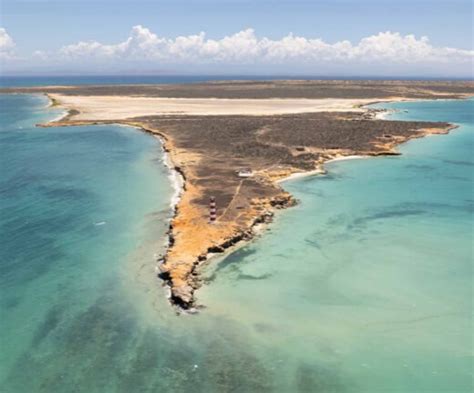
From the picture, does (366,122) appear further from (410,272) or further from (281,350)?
(281,350)

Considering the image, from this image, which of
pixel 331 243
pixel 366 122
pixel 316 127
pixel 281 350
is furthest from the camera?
pixel 366 122

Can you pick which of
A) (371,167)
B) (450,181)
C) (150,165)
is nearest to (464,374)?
(450,181)

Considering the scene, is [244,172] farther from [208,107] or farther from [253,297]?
[208,107]

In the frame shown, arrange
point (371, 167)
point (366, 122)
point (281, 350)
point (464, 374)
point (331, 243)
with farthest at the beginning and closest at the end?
point (366, 122)
point (371, 167)
point (331, 243)
point (281, 350)
point (464, 374)

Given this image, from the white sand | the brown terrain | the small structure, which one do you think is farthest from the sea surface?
the white sand

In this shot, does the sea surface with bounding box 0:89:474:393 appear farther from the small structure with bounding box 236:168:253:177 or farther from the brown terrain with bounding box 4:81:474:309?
the small structure with bounding box 236:168:253:177

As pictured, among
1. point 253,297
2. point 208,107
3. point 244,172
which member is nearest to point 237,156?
point 244,172

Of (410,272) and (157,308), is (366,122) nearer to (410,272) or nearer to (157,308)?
(410,272)

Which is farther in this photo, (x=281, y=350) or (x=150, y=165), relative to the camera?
(x=150, y=165)
